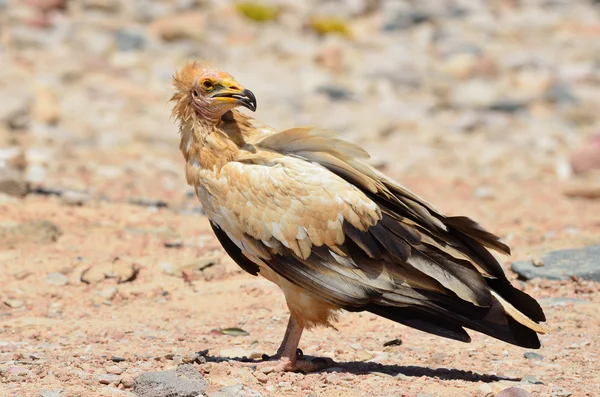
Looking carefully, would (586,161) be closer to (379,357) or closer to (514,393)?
(379,357)

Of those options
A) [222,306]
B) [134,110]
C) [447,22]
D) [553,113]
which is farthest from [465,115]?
[222,306]

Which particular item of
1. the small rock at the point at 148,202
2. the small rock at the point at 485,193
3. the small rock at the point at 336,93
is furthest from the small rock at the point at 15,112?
the small rock at the point at 485,193

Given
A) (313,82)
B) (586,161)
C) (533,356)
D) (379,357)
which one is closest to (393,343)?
(379,357)

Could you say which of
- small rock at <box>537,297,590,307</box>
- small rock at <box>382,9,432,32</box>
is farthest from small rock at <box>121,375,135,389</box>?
→ small rock at <box>382,9,432,32</box>

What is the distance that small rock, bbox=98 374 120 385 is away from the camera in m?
5.89

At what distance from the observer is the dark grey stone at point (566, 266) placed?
8.67 m

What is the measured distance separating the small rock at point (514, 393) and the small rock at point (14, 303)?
472cm

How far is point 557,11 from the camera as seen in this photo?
123 ft

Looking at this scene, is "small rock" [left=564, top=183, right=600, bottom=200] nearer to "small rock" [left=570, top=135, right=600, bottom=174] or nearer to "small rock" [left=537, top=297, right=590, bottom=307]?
"small rock" [left=570, top=135, right=600, bottom=174]

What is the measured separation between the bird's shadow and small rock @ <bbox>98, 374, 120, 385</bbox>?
0.83 meters

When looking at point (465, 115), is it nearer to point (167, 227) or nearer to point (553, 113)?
point (553, 113)

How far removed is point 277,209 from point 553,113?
1850 cm

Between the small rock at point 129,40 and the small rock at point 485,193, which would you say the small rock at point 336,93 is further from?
the small rock at point 485,193

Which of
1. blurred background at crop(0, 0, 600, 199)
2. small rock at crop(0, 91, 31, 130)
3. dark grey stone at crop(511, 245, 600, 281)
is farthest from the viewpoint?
blurred background at crop(0, 0, 600, 199)
